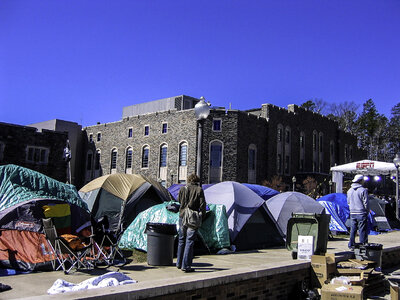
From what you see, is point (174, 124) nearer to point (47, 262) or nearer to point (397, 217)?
point (397, 217)

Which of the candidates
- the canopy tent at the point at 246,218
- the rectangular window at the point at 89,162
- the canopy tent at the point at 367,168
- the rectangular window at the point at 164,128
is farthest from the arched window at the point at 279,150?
the canopy tent at the point at 246,218

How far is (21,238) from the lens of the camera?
7.60 meters

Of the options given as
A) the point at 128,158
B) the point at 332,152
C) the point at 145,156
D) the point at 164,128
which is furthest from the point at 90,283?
the point at 332,152

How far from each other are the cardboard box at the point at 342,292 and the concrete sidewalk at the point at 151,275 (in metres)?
0.91

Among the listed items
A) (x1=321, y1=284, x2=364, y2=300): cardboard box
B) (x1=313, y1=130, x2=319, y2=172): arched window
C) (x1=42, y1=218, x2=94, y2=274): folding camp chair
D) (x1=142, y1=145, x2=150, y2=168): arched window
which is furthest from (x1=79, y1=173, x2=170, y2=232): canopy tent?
(x1=313, y1=130, x2=319, y2=172): arched window

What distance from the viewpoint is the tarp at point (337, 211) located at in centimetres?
1664

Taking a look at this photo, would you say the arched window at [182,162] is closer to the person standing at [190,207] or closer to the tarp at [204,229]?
the tarp at [204,229]

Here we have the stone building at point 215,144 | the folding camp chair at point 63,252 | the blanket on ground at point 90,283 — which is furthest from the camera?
the stone building at point 215,144

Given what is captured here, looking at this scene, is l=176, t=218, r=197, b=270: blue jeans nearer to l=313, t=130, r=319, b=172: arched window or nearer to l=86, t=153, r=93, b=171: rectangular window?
l=86, t=153, r=93, b=171: rectangular window

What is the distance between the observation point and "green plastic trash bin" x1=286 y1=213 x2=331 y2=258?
30.6 feet

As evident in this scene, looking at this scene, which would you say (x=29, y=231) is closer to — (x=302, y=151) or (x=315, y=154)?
(x=302, y=151)

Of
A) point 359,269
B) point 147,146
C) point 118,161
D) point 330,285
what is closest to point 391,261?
point 359,269

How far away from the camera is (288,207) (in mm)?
13461

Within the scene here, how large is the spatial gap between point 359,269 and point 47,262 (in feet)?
20.8
